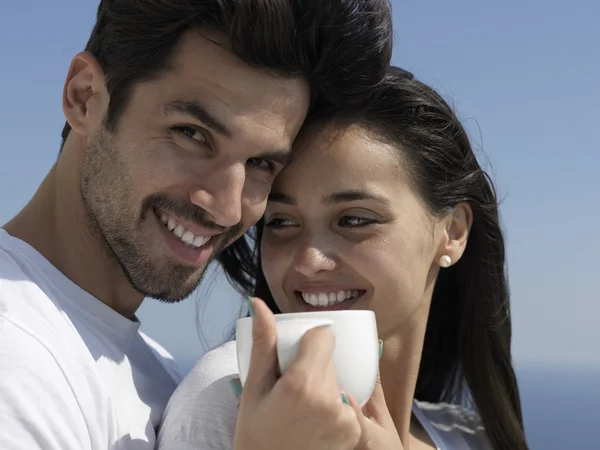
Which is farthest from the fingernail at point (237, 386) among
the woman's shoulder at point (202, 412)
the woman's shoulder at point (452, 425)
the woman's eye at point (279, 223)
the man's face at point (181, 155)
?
the woman's shoulder at point (452, 425)

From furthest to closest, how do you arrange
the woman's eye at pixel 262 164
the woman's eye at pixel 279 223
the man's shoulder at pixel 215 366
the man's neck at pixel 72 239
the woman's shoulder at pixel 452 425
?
the woman's shoulder at pixel 452 425
the woman's eye at pixel 279 223
the woman's eye at pixel 262 164
the man's neck at pixel 72 239
the man's shoulder at pixel 215 366

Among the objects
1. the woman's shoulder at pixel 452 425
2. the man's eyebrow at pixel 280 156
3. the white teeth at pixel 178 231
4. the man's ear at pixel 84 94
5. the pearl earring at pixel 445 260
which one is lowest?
the woman's shoulder at pixel 452 425

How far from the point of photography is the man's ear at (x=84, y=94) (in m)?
2.63

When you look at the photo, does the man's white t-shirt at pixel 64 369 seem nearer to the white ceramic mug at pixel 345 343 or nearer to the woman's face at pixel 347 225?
the white ceramic mug at pixel 345 343

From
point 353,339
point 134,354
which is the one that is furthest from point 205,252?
point 353,339

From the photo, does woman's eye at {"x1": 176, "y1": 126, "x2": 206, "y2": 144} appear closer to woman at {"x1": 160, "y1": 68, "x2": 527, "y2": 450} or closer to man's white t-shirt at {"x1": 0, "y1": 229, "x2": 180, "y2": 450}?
woman at {"x1": 160, "y1": 68, "x2": 527, "y2": 450}

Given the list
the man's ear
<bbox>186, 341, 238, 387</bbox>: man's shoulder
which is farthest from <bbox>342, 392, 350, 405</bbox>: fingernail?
the man's ear

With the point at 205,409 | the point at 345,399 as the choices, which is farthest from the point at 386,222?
the point at 345,399

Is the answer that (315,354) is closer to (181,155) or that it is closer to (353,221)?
(181,155)

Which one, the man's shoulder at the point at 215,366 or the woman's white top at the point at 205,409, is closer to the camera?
the woman's white top at the point at 205,409

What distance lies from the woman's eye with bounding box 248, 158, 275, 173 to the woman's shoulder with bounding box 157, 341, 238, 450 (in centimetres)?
73

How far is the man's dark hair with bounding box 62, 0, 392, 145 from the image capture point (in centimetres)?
246

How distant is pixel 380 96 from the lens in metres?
3.01

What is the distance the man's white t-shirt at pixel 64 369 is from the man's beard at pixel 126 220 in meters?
0.17
